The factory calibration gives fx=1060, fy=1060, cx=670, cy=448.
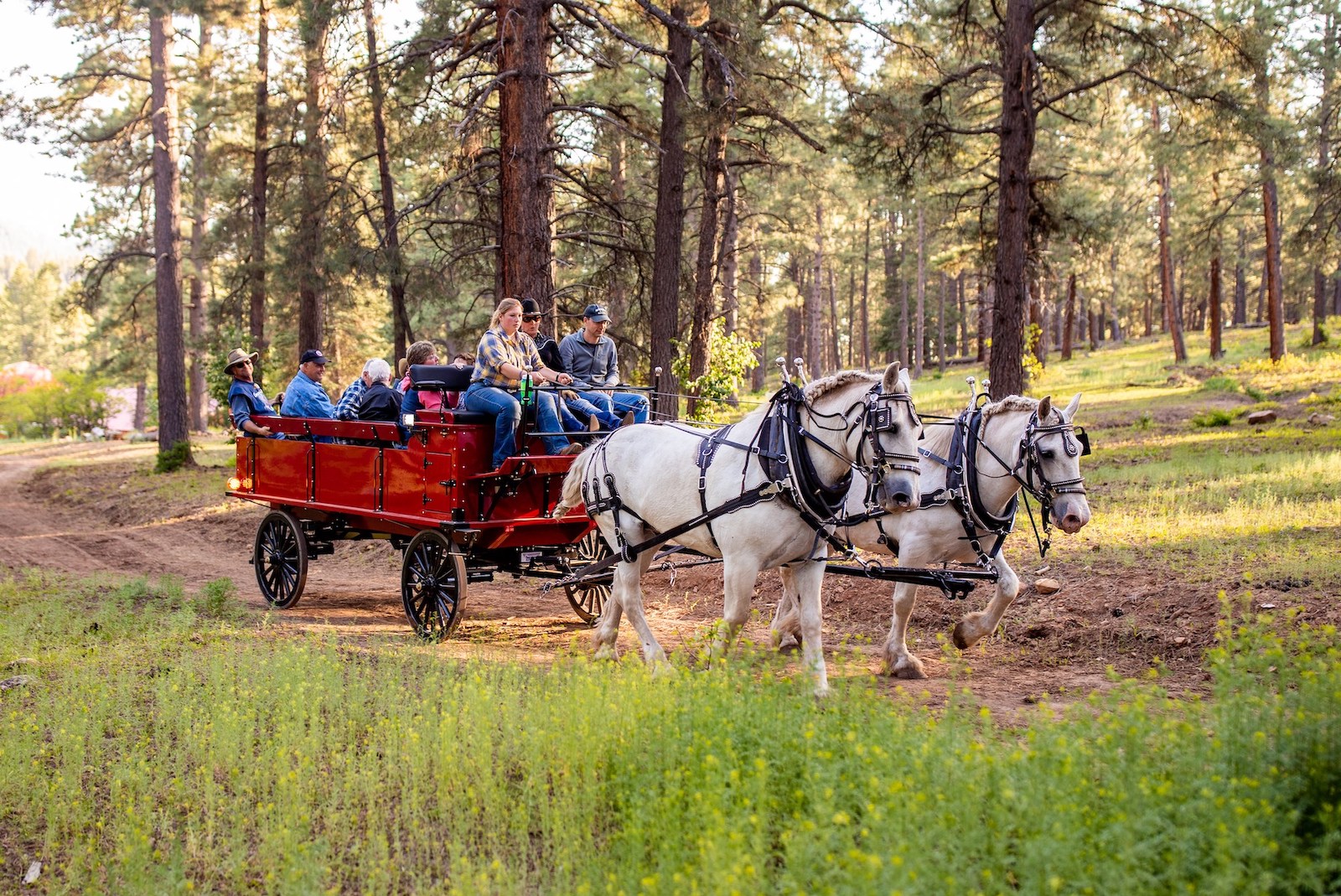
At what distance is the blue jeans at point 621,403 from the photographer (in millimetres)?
9859

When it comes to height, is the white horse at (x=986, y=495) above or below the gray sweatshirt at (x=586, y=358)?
below

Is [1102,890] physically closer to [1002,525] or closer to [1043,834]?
[1043,834]

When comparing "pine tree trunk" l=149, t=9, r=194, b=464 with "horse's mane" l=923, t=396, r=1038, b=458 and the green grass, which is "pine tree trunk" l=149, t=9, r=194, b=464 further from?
"horse's mane" l=923, t=396, r=1038, b=458

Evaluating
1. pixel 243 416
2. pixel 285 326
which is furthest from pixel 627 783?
pixel 285 326

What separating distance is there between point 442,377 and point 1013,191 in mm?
8992

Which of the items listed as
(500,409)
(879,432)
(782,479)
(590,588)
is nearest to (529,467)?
(500,409)

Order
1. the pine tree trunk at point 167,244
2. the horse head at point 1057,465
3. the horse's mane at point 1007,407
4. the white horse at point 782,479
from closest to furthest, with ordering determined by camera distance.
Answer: the white horse at point 782,479
the horse head at point 1057,465
the horse's mane at point 1007,407
the pine tree trunk at point 167,244

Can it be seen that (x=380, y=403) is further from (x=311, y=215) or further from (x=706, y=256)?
(x=311, y=215)

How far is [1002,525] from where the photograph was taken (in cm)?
772

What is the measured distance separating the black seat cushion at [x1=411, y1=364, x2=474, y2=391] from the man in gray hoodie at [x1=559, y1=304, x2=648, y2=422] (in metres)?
1.09

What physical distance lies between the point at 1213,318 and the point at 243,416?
1360 inches

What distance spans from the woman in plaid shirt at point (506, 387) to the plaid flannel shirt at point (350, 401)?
2407 millimetres

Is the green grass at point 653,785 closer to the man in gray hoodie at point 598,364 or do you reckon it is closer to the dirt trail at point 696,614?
the dirt trail at point 696,614

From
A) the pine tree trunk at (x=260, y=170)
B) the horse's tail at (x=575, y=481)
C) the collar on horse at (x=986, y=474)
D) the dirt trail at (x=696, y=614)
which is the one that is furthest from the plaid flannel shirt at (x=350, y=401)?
the pine tree trunk at (x=260, y=170)
